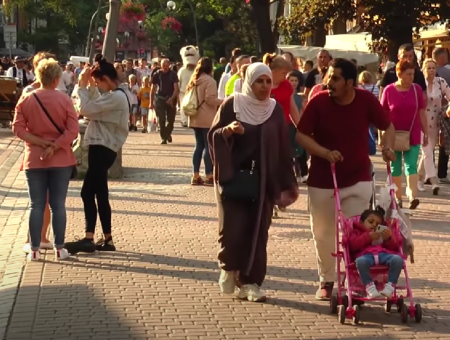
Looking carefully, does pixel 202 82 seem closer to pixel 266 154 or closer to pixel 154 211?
pixel 154 211

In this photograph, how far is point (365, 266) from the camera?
24.7ft

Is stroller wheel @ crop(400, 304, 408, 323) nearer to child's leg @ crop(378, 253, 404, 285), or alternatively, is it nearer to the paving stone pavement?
the paving stone pavement

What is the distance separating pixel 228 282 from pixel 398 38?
19105 mm

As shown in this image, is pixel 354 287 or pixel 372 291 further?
pixel 354 287

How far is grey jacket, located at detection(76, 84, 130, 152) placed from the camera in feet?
33.6

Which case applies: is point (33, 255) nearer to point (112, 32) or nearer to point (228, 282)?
point (228, 282)

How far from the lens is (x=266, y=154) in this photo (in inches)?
320

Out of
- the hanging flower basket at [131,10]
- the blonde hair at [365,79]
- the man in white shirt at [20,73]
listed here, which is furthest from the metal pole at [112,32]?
the man in white shirt at [20,73]

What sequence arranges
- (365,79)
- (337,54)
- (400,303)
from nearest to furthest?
1. (400,303)
2. (365,79)
3. (337,54)

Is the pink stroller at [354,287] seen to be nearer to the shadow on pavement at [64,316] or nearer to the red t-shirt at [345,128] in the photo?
the red t-shirt at [345,128]

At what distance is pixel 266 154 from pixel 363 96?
31.4 inches

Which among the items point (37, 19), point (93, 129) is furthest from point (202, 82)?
point (37, 19)

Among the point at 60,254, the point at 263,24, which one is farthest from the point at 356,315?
the point at 263,24

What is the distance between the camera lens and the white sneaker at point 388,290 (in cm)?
743
